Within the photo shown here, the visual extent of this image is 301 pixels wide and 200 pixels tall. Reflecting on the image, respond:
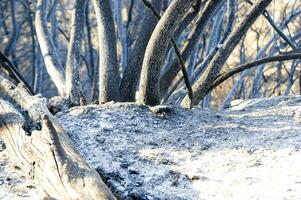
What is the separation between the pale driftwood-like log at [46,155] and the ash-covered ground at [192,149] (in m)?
0.13

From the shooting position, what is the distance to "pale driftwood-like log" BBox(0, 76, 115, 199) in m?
1.54

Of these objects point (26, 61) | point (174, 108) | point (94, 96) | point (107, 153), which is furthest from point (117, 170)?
point (26, 61)

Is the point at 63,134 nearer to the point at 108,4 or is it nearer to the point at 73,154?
the point at 73,154

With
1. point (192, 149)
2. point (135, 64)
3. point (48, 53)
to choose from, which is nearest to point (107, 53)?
point (135, 64)

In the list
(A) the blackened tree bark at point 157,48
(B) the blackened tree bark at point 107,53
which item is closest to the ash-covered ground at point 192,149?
(A) the blackened tree bark at point 157,48

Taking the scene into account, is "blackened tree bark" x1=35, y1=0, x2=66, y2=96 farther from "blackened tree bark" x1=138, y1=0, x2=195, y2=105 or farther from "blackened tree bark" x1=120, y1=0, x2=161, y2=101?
"blackened tree bark" x1=138, y1=0, x2=195, y2=105

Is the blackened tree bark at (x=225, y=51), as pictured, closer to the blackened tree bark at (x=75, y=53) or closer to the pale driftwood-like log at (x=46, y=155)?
the blackened tree bark at (x=75, y=53)

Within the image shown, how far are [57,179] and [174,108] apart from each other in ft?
2.65

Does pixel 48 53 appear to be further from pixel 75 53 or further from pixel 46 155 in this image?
pixel 46 155

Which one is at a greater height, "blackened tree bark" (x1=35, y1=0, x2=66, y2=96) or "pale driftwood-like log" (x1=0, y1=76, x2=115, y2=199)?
"blackened tree bark" (x1=35, y1=0, x2=66, y2=96)

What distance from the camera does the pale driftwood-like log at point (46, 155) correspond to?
154 centimetres

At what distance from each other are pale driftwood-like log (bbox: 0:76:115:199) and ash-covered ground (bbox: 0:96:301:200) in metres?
0.13

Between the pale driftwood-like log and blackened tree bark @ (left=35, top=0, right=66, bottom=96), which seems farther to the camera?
blackened tree bark @ (left=35, top=0, right=66, bottom=96)

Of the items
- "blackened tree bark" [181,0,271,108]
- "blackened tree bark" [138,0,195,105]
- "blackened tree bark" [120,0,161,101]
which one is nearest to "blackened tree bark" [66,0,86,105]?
"blackened tree bark" [120,0,161,101]
